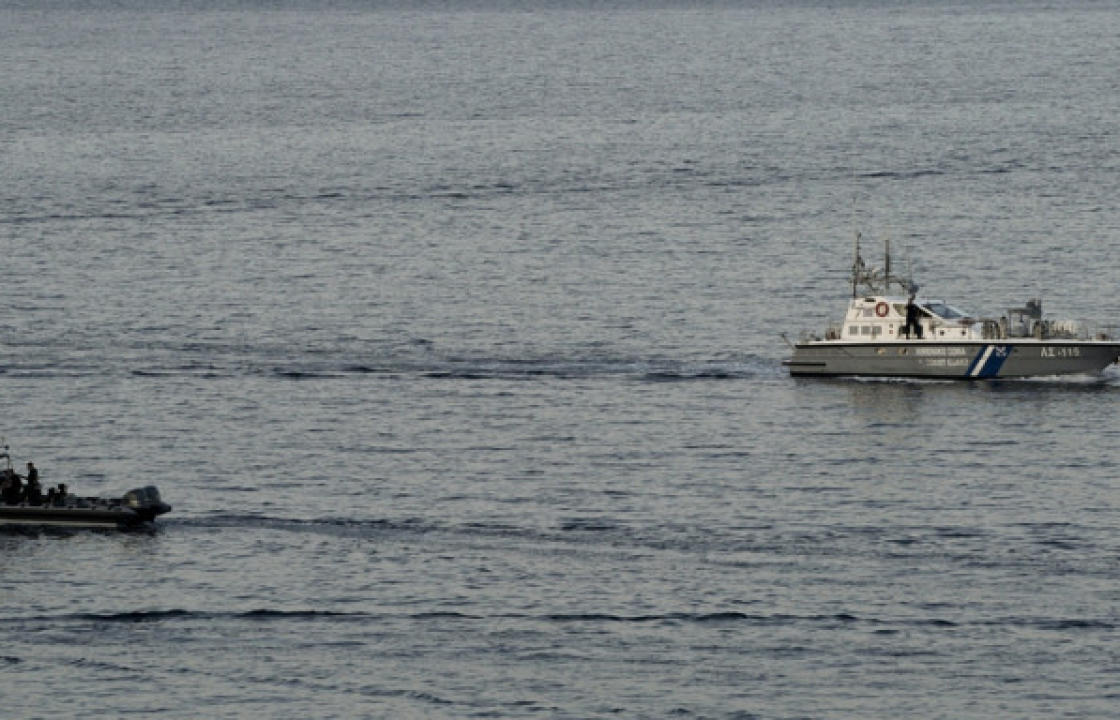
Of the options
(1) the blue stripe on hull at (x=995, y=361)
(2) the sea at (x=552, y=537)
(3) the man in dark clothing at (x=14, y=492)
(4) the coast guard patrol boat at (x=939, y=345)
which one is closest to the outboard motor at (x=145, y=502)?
(2) the sea at (x=552, y=537)

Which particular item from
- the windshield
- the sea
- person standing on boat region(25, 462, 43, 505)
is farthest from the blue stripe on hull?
person standing on boat region(25, 462, 43, 505)

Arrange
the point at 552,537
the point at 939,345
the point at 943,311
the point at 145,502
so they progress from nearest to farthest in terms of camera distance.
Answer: the point at 552,537, the point at 145,502, the point at 939,345, the point at 943,311

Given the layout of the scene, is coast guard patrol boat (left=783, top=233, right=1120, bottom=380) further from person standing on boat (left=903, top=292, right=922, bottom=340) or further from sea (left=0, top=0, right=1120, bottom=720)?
sea (left=0, top=0, right=1120, bottom=720)

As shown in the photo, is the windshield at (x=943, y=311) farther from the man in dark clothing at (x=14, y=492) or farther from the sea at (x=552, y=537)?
the man in dark clothing at (x=14, y=492)

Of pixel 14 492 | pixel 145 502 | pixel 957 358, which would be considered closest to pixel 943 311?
pixel 957 358

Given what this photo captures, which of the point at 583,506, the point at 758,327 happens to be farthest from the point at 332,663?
the point at 758,327

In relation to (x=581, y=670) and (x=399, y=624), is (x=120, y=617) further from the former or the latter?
(x=581, y=670)

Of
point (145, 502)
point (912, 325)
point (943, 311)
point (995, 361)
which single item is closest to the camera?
point (145, 502)

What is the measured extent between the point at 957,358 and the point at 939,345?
4.72ft

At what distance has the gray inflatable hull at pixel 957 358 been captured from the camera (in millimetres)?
171625

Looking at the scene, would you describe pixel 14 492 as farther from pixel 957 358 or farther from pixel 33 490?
pixel 957 358

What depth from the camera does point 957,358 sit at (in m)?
174

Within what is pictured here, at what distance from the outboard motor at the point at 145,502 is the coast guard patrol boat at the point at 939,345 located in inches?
2147

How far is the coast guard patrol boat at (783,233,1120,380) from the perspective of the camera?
564 feet
